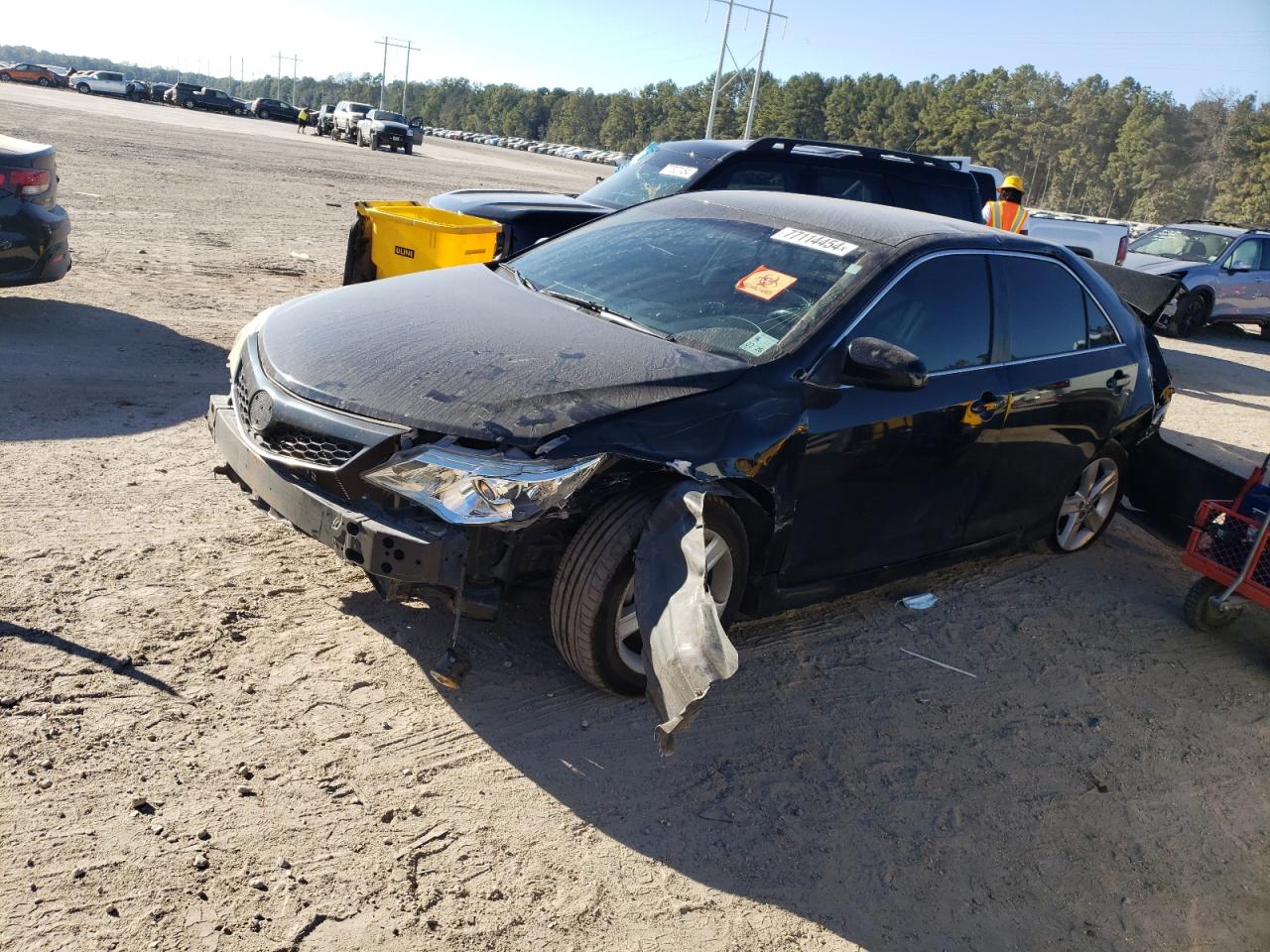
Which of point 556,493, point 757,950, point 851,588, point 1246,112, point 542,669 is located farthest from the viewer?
point 1246,112

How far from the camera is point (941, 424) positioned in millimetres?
4293

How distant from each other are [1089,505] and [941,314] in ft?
6.89

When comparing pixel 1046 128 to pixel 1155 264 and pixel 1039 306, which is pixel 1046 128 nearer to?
pixel 1155 264

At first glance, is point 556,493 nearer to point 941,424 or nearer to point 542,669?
point 542,669

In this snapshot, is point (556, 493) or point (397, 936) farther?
point (556, 493)

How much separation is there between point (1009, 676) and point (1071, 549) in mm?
1784

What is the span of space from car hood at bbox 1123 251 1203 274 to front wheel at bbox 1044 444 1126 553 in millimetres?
10932

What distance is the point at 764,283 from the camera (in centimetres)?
421

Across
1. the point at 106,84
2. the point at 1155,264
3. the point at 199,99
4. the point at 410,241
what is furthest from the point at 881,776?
the point at 106,84

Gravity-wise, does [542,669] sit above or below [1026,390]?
below

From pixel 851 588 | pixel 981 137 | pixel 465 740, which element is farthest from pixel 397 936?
pixel 981 137

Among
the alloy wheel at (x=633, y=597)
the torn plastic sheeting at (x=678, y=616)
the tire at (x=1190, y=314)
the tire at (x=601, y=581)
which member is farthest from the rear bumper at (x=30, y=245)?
the tire at (x=1190, y=314)

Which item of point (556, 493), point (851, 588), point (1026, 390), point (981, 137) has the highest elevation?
point (981, 137)

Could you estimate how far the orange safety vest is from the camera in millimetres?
9711
